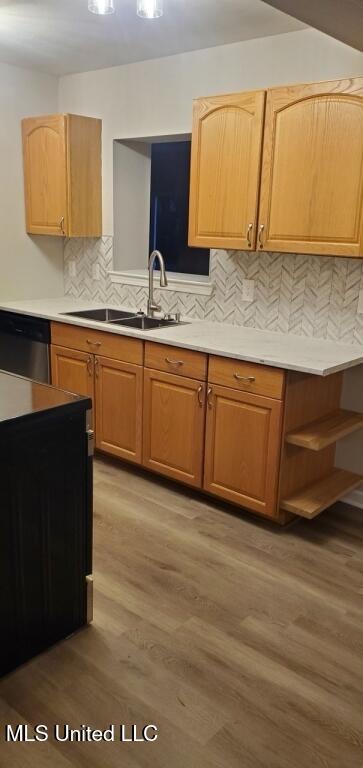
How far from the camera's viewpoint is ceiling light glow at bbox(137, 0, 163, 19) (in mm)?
2639

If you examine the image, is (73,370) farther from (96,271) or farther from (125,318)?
(96,271)

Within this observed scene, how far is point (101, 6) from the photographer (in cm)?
261

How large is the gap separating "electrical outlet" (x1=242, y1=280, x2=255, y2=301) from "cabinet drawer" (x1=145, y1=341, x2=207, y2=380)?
617mm

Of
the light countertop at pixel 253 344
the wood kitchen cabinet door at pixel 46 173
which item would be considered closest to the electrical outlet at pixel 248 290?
the light countertop at pixel 253 344

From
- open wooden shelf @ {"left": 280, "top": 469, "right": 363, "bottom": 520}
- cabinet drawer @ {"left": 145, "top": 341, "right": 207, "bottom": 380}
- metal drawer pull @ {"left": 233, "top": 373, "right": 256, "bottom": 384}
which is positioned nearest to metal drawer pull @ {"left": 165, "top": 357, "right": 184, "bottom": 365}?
cabinet drawer @ {"left": 145, "top": 341, "right": 207, "bottom": 380}

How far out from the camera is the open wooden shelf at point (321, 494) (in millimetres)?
2873

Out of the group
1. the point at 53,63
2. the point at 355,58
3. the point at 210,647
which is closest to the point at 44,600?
the point at 210,647

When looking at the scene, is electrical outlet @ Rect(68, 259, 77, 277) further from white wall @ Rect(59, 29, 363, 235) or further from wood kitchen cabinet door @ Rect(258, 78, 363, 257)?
wood kitchen cabinet door @ Rect(258, 78, 363, 257)

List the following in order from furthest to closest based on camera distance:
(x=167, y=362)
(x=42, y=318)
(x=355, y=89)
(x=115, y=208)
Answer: (x=115, y=208), (x=42, y=318), (x=167, y=362), (x=355, y=89)

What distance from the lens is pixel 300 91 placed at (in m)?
2.71

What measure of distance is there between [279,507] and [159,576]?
699 mm

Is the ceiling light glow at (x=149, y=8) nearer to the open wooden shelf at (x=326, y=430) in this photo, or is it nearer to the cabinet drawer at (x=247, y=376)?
the cabinet drawer at (x=247, y=376)

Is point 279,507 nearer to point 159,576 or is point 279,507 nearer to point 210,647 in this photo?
point 159,576

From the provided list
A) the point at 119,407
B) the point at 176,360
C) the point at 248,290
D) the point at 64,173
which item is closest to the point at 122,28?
the point at 64,173
